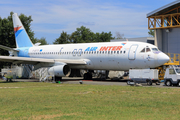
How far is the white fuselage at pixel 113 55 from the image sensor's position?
26188mm

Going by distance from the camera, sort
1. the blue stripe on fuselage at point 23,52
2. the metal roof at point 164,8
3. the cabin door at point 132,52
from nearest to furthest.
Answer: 1. the cabin door at point 132,52
2. the metal roof at point 164,8
3. the blue stripe on fuselage at point 23,52

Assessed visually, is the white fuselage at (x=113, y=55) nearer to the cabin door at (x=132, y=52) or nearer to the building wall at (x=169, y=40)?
the cabin door at (x=132, y=52)

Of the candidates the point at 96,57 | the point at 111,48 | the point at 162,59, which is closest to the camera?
the point at 162,59

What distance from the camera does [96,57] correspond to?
30484 mm

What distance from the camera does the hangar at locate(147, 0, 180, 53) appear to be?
1539 inches

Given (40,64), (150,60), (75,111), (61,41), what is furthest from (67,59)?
(61,41)

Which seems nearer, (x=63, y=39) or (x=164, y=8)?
(x=164, y=8)

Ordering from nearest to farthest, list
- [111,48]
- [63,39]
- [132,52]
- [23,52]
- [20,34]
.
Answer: [132,52] → [111,48] → [23,52] → [20,34] → [63,39]

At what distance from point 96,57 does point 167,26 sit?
15143 millimetres

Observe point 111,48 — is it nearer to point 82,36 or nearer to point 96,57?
point 96,57

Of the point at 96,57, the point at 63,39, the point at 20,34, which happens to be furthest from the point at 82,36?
the point at 96,57

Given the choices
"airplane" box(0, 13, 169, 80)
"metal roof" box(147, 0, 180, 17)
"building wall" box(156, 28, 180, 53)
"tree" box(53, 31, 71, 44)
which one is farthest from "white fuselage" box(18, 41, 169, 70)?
"tree" box(53, 31, 71, 44)

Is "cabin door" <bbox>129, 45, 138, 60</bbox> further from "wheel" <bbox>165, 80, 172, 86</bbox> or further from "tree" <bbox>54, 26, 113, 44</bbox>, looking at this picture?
"tree" <bbox>54, 26, 113, 44</bbox>

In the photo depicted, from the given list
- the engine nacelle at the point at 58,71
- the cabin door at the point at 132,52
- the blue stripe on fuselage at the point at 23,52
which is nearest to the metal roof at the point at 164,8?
the cabin door at the point at 132,52
